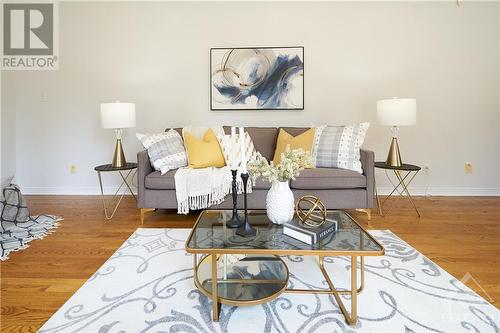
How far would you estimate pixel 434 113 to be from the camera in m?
3.60

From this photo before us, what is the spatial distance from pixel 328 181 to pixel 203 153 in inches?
47.0

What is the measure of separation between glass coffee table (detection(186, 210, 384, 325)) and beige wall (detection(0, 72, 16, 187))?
11.1ft

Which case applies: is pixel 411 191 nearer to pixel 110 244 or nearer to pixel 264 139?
pixel 264 139

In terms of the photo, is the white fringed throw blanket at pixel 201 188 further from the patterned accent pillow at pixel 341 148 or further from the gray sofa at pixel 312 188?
the patterned accent pillow at pixel 341 148

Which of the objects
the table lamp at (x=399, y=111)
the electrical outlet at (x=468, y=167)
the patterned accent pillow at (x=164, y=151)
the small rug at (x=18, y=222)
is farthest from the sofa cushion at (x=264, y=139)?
the electrical outlet at (x=468, y=167)

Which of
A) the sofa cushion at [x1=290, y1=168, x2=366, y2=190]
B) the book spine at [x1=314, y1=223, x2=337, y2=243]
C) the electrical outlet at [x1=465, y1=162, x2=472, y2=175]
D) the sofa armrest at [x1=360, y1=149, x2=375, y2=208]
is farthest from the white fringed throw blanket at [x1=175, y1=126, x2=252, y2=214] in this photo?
the electrical outlet at [x1=465, y1=162, x2=472, y2=175]

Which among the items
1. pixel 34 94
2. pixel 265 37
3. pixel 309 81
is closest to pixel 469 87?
pixel 309 81

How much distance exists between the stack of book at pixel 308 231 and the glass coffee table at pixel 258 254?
0.02m

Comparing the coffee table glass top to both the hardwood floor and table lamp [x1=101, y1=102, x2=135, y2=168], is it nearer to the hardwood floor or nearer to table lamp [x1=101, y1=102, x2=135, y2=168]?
the hardwood floor

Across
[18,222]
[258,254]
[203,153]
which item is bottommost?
[18,222]

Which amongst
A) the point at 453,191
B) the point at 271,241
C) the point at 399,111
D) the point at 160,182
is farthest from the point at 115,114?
the point at 453,191

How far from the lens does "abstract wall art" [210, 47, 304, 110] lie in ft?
11.8

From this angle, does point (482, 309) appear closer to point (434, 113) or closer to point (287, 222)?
point (287, 222)

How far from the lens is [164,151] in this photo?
273cm
